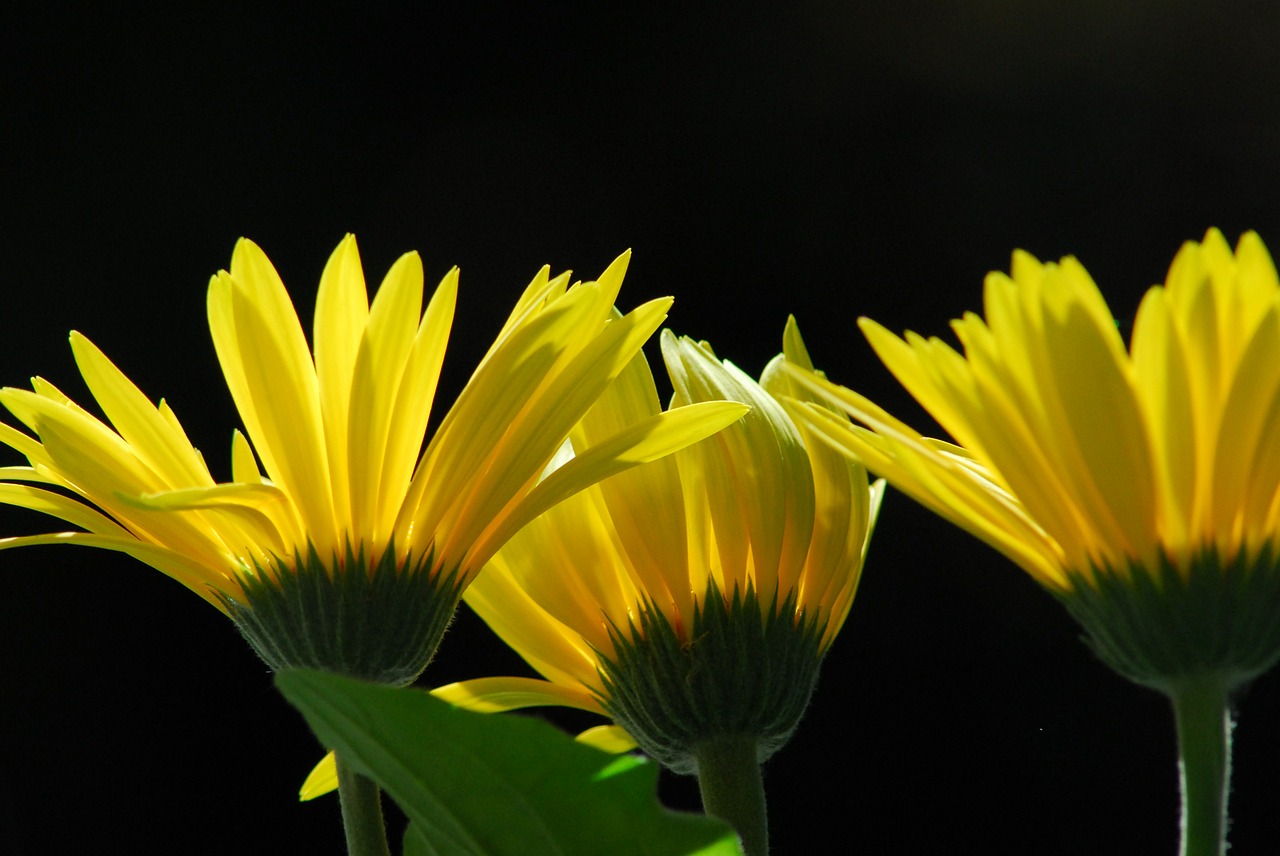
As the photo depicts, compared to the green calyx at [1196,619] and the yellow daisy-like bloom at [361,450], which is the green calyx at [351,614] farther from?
the green calyx at [1196,619]

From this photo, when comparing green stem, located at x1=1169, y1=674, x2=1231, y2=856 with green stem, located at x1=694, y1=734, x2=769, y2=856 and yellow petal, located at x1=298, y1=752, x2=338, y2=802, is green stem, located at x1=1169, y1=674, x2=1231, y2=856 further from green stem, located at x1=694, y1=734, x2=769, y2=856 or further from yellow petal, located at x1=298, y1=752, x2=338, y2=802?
yellow petal, located at x1=298, y1=752, x2=338, y2=802

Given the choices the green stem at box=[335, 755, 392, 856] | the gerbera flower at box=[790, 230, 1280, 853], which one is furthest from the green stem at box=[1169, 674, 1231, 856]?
the green stem at box=[335, 755, 392, 856]

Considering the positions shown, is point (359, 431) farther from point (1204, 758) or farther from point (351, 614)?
point (1204, 758)

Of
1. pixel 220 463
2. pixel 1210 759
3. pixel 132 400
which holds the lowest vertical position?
pixel 1210 759

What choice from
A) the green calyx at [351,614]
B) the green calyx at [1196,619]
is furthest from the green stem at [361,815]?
the green calyx at [1196,619]

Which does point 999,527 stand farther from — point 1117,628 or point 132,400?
point 132,400

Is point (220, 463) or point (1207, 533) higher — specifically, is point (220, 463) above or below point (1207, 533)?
above

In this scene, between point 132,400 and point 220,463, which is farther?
point 220,463

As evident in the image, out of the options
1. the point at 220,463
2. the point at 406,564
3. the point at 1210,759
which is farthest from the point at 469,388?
the point at 220,463
